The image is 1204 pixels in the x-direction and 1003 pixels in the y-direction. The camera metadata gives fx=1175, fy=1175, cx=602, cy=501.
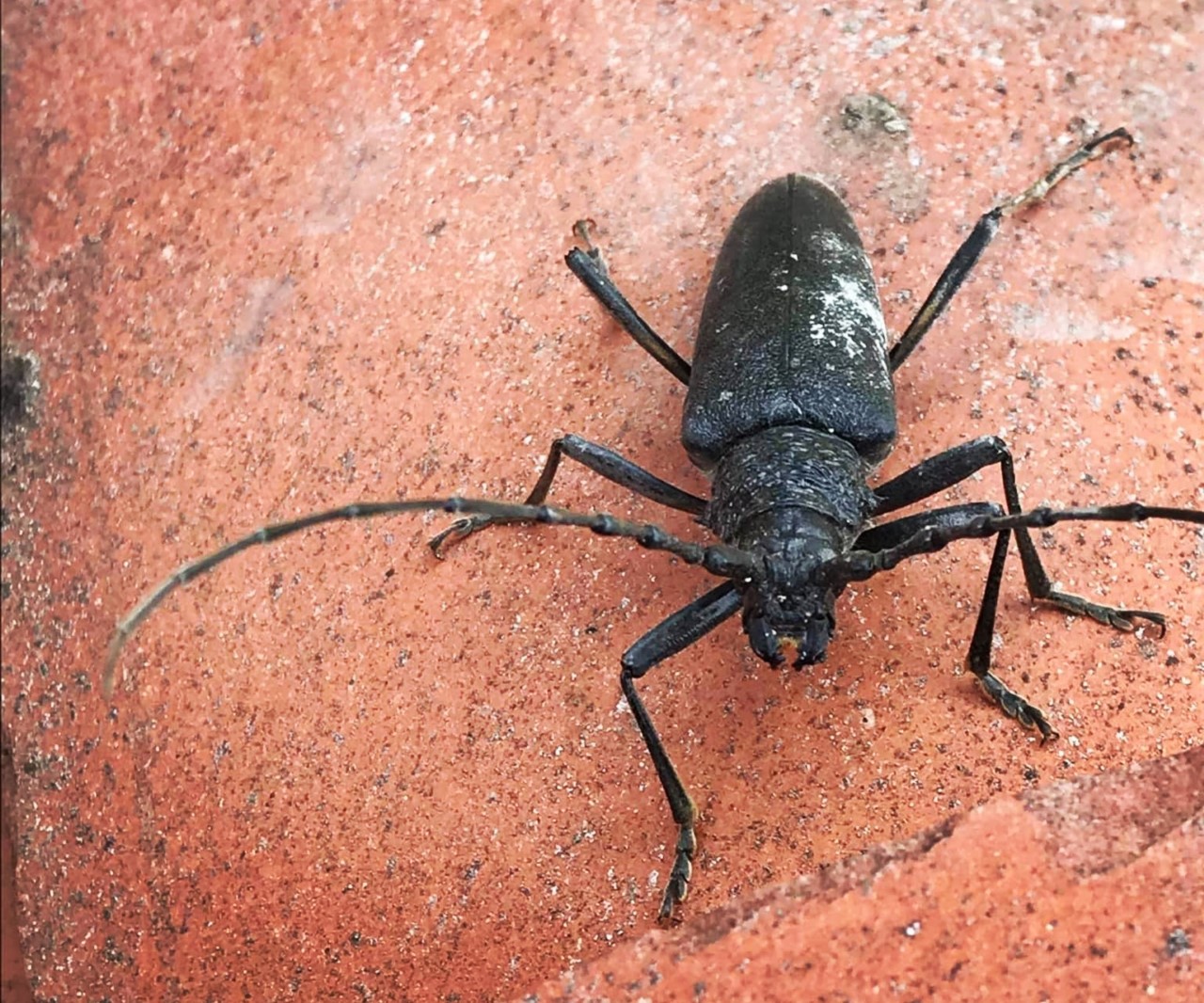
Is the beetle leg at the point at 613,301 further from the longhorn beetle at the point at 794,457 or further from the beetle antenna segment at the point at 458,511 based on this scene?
the beetle antenna segment at the point at 458,511

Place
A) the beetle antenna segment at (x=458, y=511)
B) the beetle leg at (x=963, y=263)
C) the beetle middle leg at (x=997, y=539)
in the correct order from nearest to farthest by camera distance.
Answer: the beetle antenna segment at (x=458, y=511)
the beetle middle leg at (x=997, y=539)
the beetle leg at (x=963, y=263)

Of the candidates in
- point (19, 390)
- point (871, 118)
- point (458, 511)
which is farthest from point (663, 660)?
point (19, 390)

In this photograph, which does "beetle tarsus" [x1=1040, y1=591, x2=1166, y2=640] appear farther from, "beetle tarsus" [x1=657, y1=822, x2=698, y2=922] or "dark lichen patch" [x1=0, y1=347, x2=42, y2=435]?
"dark lichen patch" [x1=0, y1=347, x2=42, y2=435]

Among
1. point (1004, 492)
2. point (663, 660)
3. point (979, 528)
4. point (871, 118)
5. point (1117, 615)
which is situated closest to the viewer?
point (979, 528)

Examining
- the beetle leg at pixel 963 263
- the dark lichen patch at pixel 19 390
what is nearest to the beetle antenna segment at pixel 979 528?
the beetle leg at pixel 963 263

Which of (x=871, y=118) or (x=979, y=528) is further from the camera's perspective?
(x=871, y=118)

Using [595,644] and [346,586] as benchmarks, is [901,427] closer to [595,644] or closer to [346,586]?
[595,644]

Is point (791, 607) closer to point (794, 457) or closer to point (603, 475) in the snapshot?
point (794, 457)
